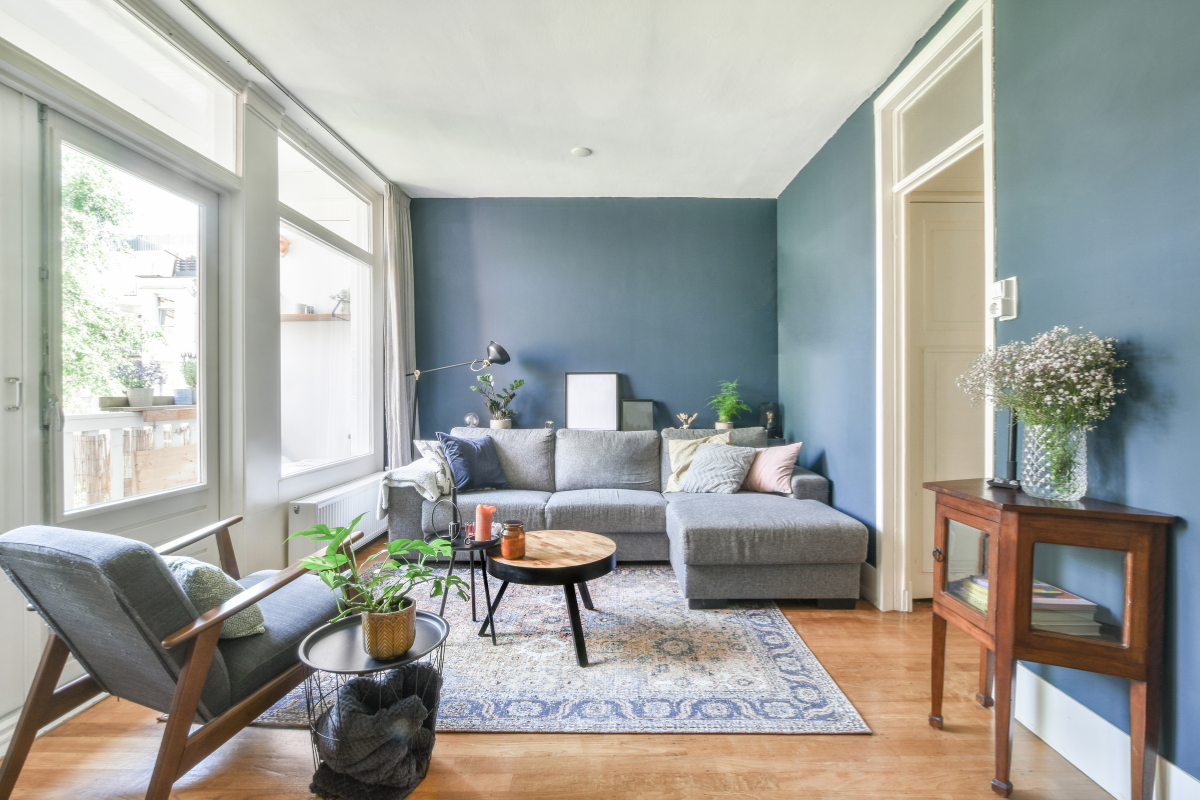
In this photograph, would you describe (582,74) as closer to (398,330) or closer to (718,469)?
(398,330)

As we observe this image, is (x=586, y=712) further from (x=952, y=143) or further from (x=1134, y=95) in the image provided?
(x=952, y=143)

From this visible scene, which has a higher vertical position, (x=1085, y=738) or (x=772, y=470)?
(x=772, y=470)

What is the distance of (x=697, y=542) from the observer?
2.71 metres

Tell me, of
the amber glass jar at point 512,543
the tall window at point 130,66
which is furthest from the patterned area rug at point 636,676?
the tall window at point 130,66

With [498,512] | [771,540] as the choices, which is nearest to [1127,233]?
[771,540]

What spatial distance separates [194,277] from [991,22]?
3.55m

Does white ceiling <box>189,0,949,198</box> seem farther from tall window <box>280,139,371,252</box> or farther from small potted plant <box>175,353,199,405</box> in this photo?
small potted plant <box>175,353,199,405</box>

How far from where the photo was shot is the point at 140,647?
128 cm

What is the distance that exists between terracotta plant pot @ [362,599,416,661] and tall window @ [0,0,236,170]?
2.24m

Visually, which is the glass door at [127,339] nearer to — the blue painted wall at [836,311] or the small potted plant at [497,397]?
the small potted plant at [497,397]

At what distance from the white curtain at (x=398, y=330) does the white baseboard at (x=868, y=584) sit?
331 cm

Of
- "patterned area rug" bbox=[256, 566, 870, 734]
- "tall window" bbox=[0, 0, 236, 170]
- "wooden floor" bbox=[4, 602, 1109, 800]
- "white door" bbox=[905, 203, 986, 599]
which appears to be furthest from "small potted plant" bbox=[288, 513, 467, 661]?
"white door" bbox=[905, 203, 986, 599]

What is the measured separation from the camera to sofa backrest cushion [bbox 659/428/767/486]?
3.91m

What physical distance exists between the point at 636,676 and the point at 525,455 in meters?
2.12
